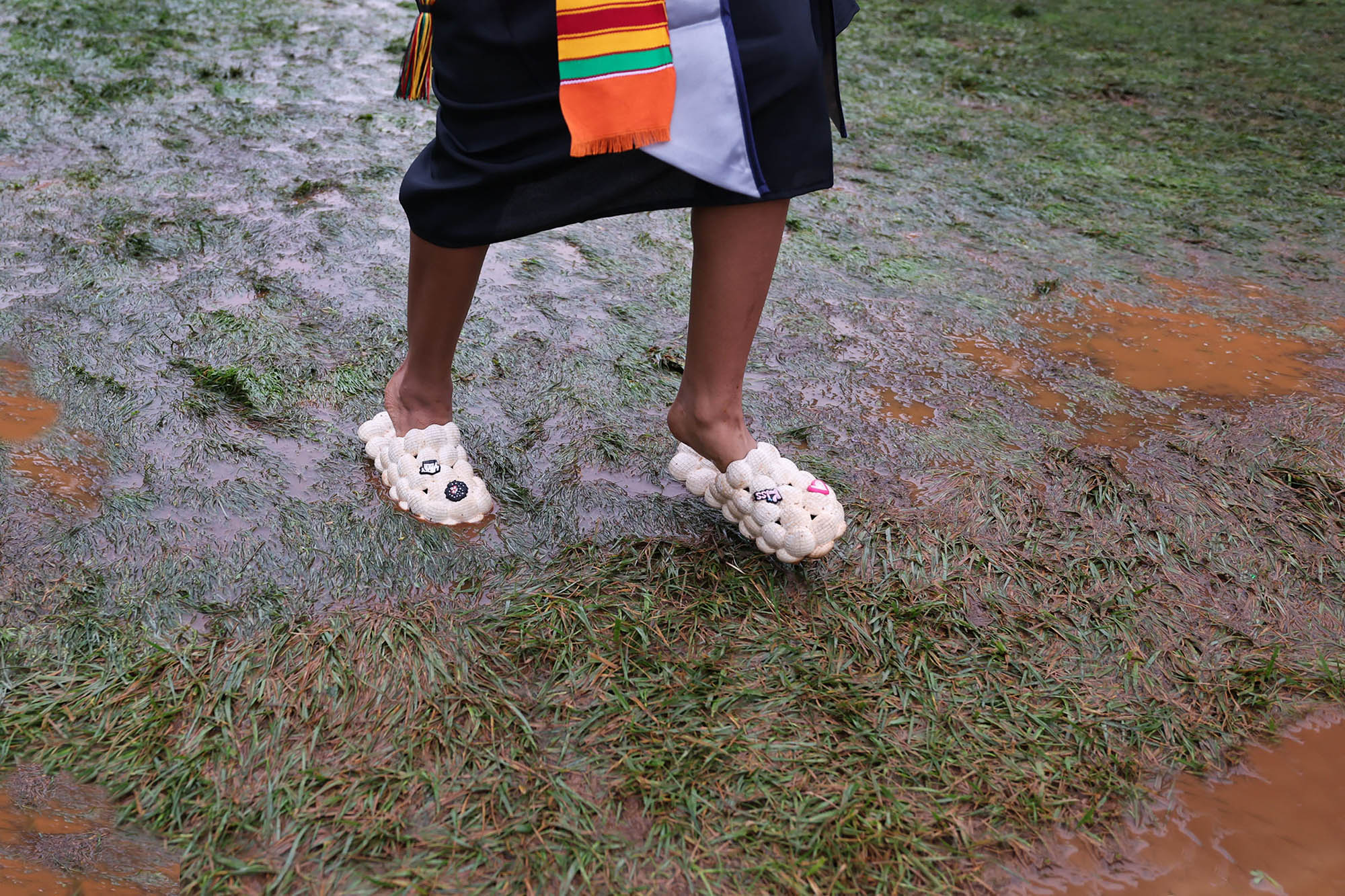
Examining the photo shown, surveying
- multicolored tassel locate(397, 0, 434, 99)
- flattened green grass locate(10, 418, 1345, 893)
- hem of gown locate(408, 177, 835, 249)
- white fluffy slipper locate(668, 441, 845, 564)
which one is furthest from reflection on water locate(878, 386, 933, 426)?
multicolored tassel locate(397, 0, 434, 99)

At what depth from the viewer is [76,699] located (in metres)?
1.74

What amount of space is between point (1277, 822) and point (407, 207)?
6.24ft

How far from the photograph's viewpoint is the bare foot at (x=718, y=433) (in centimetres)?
210

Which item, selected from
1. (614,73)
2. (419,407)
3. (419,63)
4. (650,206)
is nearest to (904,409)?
(650,206)

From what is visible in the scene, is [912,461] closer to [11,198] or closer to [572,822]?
[572,822]

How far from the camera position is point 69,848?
1524 millimetres

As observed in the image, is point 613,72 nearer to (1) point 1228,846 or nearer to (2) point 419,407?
(2) point 419,407

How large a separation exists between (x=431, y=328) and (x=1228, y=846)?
5.83 feet

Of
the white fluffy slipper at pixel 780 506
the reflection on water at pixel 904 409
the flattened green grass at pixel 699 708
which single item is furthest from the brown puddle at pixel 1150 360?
the white fluffy slipper at pixel 780 506

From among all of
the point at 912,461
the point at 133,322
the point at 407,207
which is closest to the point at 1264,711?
the point at 912,461

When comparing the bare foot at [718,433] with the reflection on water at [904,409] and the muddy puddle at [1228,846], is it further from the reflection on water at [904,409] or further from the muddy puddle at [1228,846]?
the muddy puddle at [1228,846]

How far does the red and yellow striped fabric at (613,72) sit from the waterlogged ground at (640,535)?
901 millimetres

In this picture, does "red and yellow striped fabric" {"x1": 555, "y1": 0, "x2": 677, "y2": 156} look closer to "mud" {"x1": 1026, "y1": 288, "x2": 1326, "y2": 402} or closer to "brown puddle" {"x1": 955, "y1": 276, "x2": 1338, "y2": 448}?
"brown puddle" {"x1": 955, "y1": 276, "x2": 1338, "y2": 448}

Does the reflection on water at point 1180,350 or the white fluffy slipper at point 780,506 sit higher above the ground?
the white fluffy slipper at point 780,506
